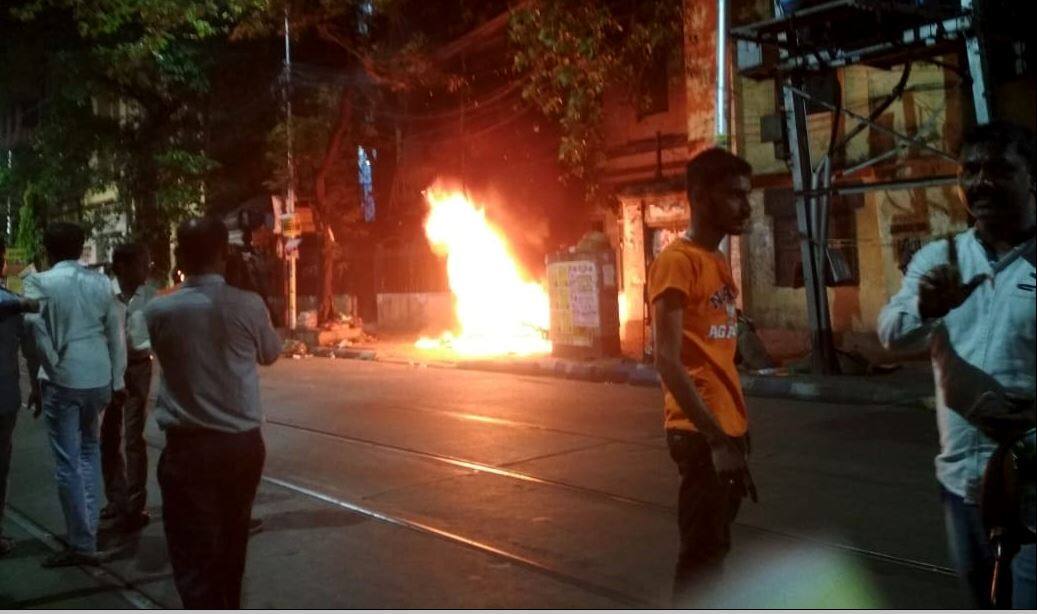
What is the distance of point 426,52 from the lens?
69.2 ft

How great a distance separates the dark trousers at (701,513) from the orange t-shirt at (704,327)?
9 centimetres

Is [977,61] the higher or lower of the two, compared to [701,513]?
higher

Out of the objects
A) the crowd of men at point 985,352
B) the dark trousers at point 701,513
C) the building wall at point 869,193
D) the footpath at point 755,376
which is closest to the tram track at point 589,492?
the dark trousers at point 701,513

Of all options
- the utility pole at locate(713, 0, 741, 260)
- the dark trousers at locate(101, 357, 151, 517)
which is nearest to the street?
the dark trousers at locate(101, 357, 151, 517)

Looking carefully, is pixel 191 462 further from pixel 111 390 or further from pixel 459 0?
pixel 459 0

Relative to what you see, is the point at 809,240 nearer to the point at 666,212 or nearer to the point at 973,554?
the point at 666,212

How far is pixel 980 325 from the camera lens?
258 centimetres

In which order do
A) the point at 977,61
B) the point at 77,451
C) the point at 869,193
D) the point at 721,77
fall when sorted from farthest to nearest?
the point at 869,193, the point at 721,77, the point at 977,61, the point at 77,451

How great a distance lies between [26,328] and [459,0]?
1890 centimetres

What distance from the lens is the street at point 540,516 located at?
487 cm

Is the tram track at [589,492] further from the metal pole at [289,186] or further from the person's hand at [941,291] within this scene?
the metal pole at [289,186]

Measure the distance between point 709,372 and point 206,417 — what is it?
189 cm

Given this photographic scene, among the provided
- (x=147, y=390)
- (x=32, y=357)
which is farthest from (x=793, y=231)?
(x=32, y=357)

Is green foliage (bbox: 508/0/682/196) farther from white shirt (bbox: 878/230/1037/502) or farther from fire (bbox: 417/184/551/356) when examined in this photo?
white shirt (bbox: 878/230/1037/502)
